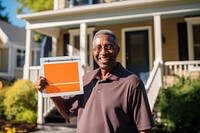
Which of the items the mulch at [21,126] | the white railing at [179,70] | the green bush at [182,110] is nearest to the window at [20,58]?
the mulch at [21,126]

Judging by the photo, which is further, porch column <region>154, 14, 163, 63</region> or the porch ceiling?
the porch ceiling

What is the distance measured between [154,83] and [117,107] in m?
5.16

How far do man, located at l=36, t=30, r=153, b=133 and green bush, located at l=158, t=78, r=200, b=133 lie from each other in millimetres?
3946

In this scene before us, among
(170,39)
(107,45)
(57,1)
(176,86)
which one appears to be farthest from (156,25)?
(107,45)

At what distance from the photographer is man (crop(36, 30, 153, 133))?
1314 mm

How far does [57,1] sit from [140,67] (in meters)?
4.85

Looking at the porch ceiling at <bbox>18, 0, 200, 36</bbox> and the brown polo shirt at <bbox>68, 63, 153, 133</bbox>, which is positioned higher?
the porch ceiling at <bbox>18, 0, 200, 36</bbox>

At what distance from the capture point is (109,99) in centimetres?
134

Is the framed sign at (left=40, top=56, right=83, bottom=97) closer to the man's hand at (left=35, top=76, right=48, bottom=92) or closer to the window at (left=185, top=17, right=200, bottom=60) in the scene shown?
the man's hand at (left=35, top=76, right=48, bottom=92)

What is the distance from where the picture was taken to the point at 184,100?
16.6 feet

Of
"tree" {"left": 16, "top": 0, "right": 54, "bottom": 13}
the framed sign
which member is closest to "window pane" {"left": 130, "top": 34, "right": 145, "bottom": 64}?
the framed sign

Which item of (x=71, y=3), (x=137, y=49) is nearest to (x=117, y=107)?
(x=137, y=49)

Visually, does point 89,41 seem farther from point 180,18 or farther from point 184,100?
point 184,100

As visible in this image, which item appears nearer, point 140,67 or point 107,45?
point 107,45
